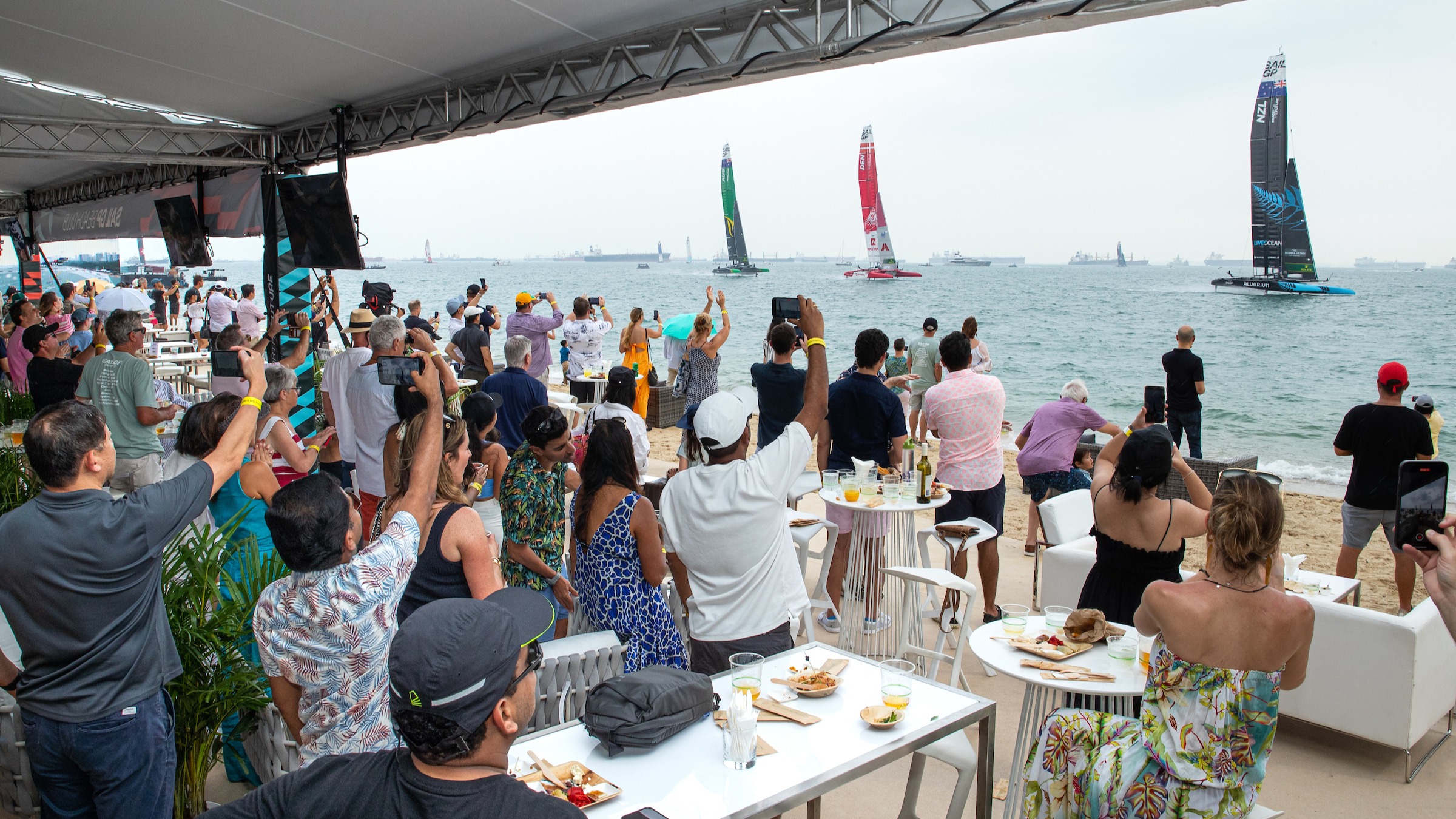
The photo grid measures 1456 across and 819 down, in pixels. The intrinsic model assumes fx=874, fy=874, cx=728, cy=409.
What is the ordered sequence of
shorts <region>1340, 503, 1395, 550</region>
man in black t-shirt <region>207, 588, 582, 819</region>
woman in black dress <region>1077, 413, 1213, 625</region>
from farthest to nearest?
shorts <region>1340, 503, 1395, 550</region>
woman in black dress <region>1077, 413, 1213, 625</region>
man in black t-shirt <region>207, 588, 582, 819</region>

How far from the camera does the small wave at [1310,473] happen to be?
12352mm

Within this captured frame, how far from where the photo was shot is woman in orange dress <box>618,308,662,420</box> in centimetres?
923

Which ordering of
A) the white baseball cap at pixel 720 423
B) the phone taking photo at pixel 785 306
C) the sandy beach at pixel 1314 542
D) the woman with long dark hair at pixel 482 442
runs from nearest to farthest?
the white baseball cap at pixel 720 423, the woman with long dark hair at pixel 482 442, the phone taking photo at pixel 785 306, the sandy beach at pixel 1314 542

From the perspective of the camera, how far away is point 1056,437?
18.9 feet

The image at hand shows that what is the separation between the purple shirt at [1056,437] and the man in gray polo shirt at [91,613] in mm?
4860

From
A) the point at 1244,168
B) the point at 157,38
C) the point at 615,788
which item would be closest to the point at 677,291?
the point at 1244,168

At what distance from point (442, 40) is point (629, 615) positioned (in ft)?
14.9

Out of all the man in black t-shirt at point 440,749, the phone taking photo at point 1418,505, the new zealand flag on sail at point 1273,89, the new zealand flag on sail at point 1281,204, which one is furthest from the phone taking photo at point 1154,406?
the new zealand flag on sail at point 1281,204

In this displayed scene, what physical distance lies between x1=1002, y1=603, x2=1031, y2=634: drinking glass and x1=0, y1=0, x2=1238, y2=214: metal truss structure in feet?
9.16

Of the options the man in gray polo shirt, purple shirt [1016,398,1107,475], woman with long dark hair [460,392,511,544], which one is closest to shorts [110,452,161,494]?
woman with long dark hair [460,392,511,544]

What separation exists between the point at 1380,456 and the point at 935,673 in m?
3.19

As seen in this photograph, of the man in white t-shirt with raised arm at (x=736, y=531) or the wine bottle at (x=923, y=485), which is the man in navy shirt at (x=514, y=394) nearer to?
the wine bottle at (x=923, y=485)

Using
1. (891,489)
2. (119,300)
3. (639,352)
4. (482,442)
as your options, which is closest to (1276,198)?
(639,352)

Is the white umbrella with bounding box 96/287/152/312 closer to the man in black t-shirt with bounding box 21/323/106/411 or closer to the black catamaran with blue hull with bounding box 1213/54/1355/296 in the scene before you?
the man in black t-shirt with bounding box 21/323/106/411
